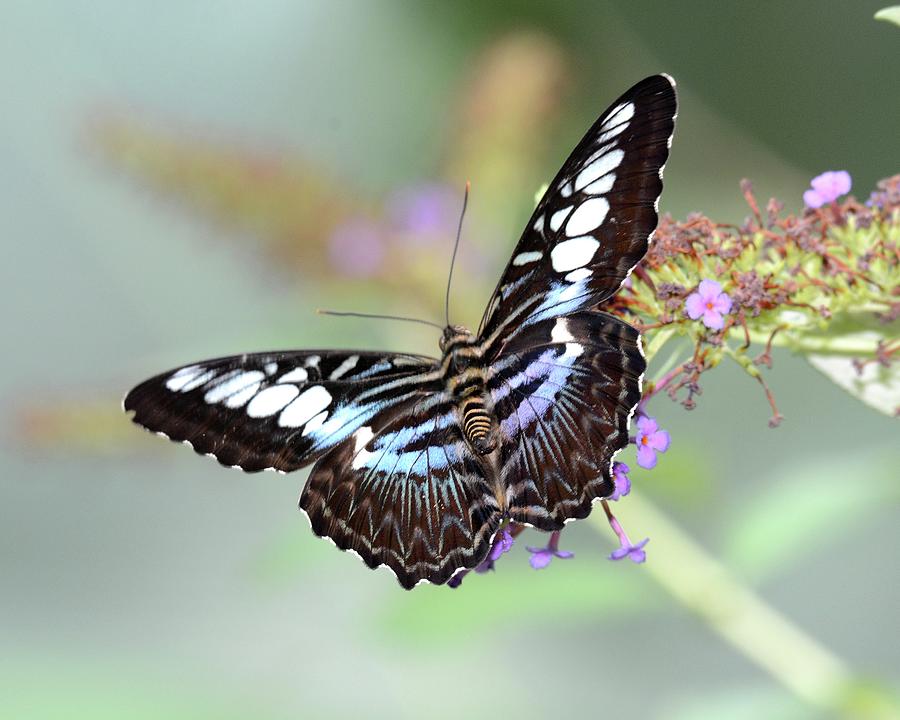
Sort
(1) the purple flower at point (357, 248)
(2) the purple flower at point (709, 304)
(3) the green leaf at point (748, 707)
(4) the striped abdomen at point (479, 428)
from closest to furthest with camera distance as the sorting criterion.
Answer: (2) the purple flower at point (709, 304) < (4) the striped abdomen at point (479, 428) < (3) the green leaf at point (748, 707) < (1) the purple flower at point (357, 248)

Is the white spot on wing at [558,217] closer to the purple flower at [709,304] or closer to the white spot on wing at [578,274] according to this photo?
the white spot on wing at [578,274]

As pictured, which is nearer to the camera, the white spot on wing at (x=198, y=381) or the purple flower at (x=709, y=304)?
the purple flower at (x=709, y=304)

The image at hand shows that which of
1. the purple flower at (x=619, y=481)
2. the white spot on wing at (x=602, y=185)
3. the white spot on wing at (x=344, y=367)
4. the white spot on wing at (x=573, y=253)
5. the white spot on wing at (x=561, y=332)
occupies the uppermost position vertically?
the white spot on wing at (x=602, y=185)

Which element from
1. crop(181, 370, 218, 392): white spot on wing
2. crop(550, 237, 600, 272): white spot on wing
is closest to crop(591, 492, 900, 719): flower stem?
crop(550, 237, 600, 272): white spot on wing

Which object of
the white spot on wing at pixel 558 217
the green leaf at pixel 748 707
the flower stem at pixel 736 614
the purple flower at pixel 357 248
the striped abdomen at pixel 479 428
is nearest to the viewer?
the white spot on wing at pixel 558 217

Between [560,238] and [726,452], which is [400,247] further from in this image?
[726,452]

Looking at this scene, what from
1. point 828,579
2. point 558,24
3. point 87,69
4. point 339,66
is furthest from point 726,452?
point 87,69

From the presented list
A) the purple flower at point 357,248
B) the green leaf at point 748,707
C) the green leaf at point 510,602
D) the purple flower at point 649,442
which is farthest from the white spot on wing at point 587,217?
the purple flower at point 357,248

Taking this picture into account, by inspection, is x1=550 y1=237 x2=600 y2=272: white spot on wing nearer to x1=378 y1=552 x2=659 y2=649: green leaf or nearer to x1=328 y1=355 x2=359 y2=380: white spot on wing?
x1=328 y1=355 x2=359 y2=380: white spot on wing
